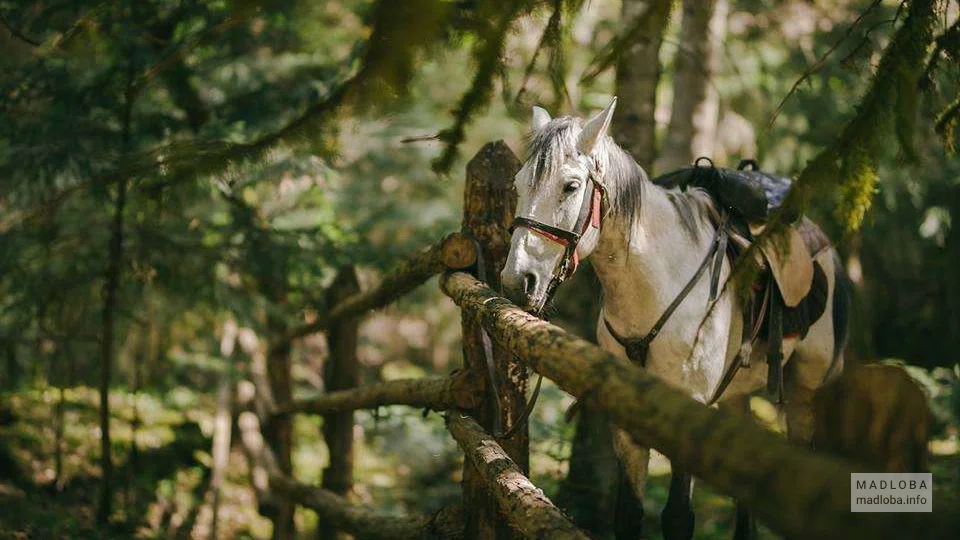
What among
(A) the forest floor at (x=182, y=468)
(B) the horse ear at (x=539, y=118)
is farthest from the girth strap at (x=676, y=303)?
(A) the forest floor at (x=182, y=468)

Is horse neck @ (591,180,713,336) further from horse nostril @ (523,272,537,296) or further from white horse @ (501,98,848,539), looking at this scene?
horse nostril @ (523,272,537,296)

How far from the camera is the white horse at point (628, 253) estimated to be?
2.95 metres

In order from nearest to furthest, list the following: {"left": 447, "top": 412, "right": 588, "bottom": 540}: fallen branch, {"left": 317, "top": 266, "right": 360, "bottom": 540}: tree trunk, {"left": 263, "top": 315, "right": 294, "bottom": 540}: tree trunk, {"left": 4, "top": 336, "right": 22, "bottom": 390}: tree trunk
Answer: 1. {"left": 447, "top": 412, "right": 588, "bottom": 540}: fallen branch
2. {"left": 317, "top": 266, "right": 360, "bottom": 540}: tree trunk
3. {"left": 4, "top": 336, "right": 22, "bottom": 390}: tree trunk
4. {"left": 263, "top": 315, "right": 294, "bottom": 540}: tree trunk

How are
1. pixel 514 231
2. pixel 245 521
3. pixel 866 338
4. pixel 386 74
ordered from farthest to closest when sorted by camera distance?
1. pixel 245 521
2. pixel 866 338
3. pixel 514 231
4. pixel 386 74

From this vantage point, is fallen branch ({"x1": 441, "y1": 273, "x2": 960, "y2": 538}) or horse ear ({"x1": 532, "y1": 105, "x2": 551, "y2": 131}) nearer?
fallen branch ({"x1": 441, "y1": 273, "x2": 960, "y2": 538})

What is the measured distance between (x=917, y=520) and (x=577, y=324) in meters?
5.96

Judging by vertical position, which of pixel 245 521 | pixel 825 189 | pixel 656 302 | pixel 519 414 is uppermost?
pixel 825 189

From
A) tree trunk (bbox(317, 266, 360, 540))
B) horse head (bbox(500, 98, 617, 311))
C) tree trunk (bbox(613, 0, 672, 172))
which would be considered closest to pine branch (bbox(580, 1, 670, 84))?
horse head (bbox(500, 98, 617, 311))

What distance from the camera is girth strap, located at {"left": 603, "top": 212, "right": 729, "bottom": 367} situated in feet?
11.1

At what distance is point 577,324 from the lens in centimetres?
709

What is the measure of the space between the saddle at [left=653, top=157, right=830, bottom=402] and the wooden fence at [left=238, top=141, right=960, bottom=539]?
1.09 metres

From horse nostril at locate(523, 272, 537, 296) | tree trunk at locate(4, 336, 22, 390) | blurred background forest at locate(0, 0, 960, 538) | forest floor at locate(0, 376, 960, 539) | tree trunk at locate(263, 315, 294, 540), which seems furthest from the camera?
tree trunk at locate(263, 315, 294, 540)

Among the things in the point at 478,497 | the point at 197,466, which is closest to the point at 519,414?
the point at 478,497

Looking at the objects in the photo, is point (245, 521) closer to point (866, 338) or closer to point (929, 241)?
point (866, 338)
